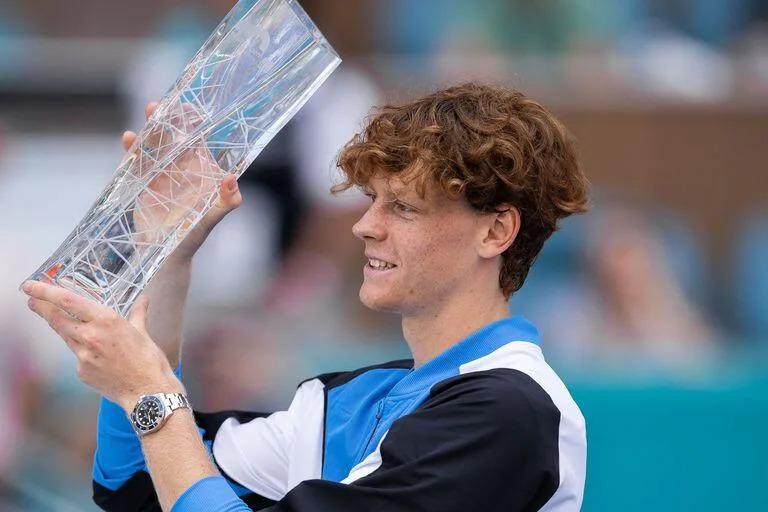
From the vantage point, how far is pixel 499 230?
2.06m

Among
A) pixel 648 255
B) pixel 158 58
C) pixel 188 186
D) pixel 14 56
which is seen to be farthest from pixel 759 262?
pixel 188 186

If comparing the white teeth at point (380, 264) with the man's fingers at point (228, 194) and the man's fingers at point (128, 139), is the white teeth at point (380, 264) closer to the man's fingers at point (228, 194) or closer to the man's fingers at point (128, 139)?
the man's fingers at point (228, 194)

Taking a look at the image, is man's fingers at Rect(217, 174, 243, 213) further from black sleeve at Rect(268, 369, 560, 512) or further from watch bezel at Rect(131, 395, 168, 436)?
black sleeve at Rect(268, 369, 560, 512)

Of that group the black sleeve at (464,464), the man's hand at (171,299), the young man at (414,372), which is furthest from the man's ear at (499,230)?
the man's hand at (171,299)

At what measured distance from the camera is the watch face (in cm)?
184

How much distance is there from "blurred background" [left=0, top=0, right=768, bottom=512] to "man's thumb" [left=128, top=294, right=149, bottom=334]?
2518mm

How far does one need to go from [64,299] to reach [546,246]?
164 inches

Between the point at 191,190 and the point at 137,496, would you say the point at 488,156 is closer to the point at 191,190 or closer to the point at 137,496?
the point at 191,190

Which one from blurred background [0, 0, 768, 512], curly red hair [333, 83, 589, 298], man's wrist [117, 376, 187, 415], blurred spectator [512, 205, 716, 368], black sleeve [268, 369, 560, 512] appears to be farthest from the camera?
blurred spectator [512, 205, 716, 368]

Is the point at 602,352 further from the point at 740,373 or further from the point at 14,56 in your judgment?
the point at 14,56

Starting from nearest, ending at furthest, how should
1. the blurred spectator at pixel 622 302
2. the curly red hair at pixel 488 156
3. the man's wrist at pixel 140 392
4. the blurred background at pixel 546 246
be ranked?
1. the man's wrist at pixel 140 392
2. the curly red hair at pixel 488 156
3. the blurred background at pixel 546 246
4. the blurred spectator at pixel 622 302

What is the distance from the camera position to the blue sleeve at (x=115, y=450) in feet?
7.08

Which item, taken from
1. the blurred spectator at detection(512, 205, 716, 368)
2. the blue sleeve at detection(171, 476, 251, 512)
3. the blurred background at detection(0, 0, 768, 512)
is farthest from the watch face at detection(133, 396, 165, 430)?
the blurred spectator at detection(512, 205, 716, 368)

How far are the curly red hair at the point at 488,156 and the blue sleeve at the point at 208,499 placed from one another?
1.88 ft
